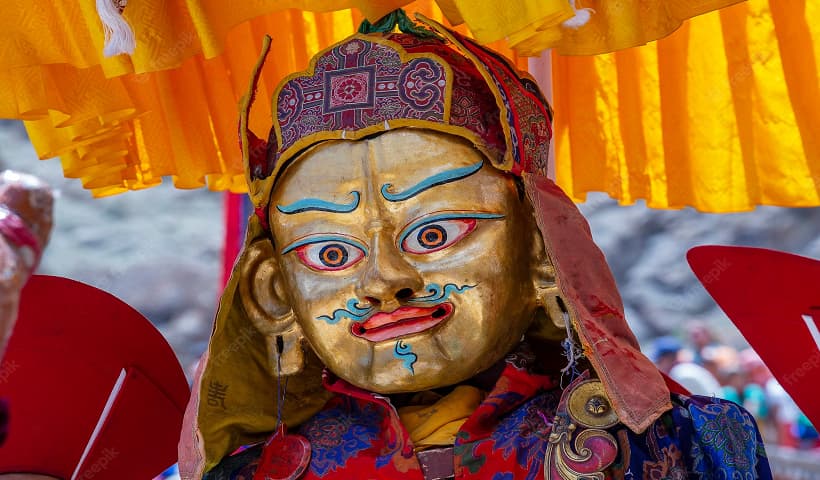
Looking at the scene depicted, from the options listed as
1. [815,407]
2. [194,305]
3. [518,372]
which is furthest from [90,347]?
[194,305]

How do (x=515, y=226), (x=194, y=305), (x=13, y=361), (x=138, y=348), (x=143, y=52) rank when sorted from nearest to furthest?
(x=143, y=52)
(x=515, y=226)
(x=13, y=361)
(x=138, y=348)
(x=194, y=305)

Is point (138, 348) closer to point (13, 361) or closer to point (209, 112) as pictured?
point (13, 361)

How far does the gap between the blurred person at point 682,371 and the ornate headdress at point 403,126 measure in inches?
64.5

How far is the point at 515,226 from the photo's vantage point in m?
2.27

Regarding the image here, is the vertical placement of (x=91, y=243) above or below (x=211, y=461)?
below

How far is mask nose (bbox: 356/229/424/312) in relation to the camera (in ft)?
7.04

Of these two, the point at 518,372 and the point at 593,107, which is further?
the point at 593,107

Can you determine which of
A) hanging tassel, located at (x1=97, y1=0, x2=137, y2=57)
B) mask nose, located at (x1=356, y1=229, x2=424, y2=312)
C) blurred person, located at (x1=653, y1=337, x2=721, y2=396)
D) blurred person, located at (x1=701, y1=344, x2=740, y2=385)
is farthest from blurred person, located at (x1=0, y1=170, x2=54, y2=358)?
blurred person, located at (x1=701, y1=344, x2=740, y2=385)

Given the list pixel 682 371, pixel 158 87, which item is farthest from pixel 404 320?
pixel 682 371

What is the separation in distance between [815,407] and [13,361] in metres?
1.77

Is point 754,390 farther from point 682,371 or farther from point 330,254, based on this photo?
point 330,254

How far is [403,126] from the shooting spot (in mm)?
2266

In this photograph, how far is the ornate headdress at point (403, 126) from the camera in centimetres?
218

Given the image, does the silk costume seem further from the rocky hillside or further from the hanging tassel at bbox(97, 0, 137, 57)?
the rocky hillside
